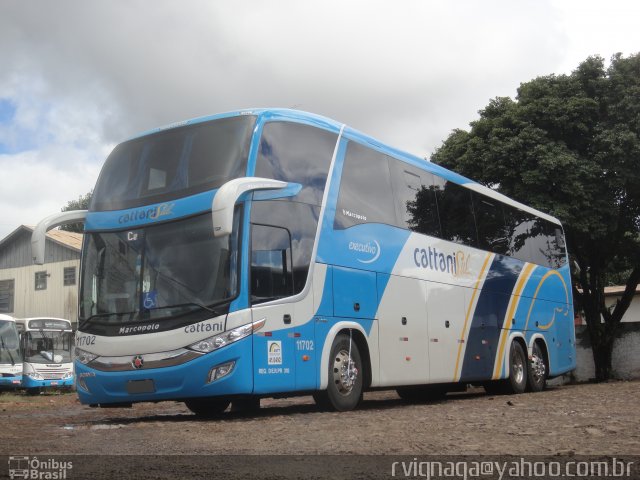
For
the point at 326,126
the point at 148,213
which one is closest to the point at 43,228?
the point at 148,213

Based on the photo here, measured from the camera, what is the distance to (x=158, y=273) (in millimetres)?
10188

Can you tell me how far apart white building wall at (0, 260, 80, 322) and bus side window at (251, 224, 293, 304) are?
32.6 metres

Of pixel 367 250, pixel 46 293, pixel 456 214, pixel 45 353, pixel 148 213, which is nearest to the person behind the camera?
pixel 148 213

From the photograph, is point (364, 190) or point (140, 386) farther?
point (364, 190)

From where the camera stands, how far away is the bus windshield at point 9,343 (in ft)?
99.6

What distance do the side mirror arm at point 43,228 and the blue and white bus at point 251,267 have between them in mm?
34

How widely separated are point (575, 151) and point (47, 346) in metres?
20.8

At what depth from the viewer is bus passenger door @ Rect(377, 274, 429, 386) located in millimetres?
12289

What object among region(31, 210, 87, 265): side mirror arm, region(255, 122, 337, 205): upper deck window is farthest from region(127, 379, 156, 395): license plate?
region(255, 122, 337, 205): upper deck window

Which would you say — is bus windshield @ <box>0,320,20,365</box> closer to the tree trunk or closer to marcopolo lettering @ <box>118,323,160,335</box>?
the tree trunk

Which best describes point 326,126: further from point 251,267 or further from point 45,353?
point 45,353

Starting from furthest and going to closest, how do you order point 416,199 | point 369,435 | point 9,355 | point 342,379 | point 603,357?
point 9,355 < point 603,357 < point 416,199 < point 342,379 < point 369,435

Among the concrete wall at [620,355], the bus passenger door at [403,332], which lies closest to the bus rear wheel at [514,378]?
the bus passenger door at [403,332]

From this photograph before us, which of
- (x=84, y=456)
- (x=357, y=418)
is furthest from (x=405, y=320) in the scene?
(x=84, y=456)
